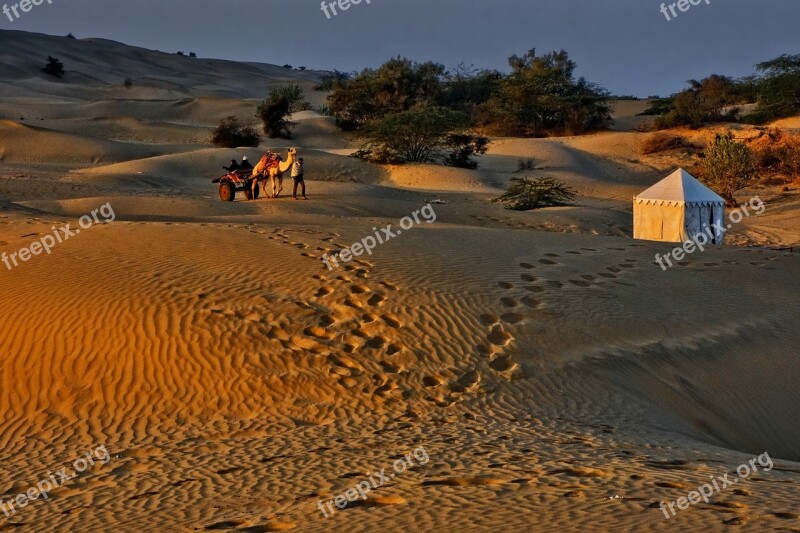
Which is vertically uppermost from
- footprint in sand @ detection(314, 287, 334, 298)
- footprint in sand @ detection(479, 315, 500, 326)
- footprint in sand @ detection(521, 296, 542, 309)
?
footprint in sand @ detection(314, 287, 334, 298)

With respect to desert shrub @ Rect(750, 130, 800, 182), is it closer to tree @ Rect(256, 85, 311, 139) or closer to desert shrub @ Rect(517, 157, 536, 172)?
desert shrub @ Rect(517, 157, 536, 172)

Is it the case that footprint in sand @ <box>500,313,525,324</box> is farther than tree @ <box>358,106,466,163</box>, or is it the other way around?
tree @ <box>358,106,466,163</box>

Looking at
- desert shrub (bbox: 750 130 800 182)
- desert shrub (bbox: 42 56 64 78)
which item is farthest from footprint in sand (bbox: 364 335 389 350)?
desert shrub (bbox: 42 56 64 78)

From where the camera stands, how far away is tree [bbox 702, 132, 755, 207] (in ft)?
98.0

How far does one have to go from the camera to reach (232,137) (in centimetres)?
3938

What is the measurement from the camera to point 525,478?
6.39m

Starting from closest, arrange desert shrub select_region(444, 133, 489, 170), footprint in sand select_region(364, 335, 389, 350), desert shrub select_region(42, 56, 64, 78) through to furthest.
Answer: footprint in sand select_region(364, 335, 389, 350), desert shrub select_region(444, 133, 489, 170), desert shrub select_region(42, 56, 64, 78)

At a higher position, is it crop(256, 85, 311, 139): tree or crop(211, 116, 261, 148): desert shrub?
crop(256, 85, 311, 139): tree

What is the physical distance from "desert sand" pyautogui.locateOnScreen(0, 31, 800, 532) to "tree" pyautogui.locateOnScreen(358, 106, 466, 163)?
1753 cm

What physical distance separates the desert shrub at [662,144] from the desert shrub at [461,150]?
7044mm

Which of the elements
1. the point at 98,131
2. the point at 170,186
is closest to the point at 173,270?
the point at 170,186

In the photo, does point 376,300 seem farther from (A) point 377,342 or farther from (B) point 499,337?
(B) point 499,337

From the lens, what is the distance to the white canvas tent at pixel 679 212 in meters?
18.6

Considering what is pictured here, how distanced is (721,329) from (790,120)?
114 feet
